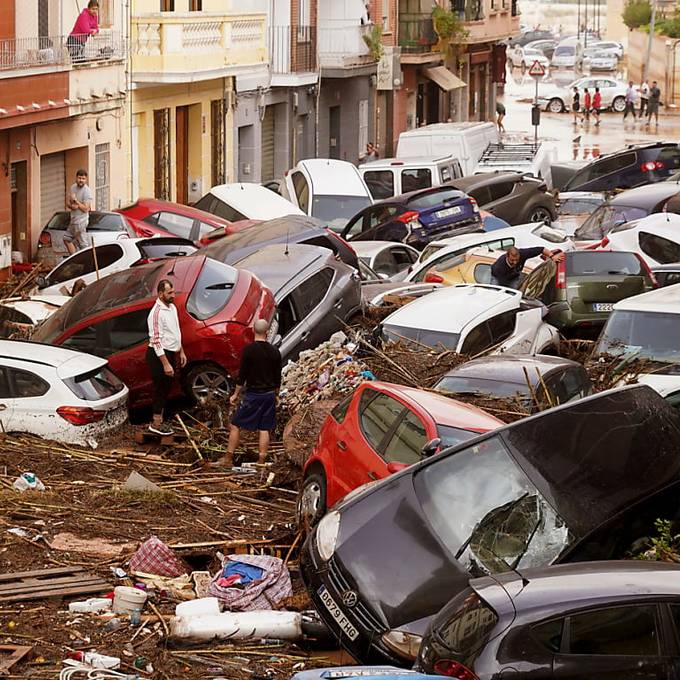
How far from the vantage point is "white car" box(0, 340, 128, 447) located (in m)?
15.2

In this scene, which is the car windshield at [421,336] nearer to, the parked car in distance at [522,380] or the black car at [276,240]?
the parked car in distance at [522,380]

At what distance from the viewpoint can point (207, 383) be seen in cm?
1706

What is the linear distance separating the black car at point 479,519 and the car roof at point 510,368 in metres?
3.12

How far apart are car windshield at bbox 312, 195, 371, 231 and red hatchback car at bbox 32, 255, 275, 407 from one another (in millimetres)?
13283

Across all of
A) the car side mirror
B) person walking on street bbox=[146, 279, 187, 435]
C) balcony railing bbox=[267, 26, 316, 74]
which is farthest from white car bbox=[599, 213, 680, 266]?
balcony railing bbox=[267, 26, 316, 74]

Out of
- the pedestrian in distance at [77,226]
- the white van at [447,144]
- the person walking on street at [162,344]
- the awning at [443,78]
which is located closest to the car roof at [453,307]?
the person walking on street at [162,344]

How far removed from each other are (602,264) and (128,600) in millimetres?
11409

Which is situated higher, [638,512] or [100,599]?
[638,512]

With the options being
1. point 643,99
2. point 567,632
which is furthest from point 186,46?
point 643,99

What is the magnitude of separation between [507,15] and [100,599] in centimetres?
5494

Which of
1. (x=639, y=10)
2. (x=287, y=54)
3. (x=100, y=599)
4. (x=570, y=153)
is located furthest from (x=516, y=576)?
(x=639, y=10)

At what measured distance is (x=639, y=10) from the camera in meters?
92.6

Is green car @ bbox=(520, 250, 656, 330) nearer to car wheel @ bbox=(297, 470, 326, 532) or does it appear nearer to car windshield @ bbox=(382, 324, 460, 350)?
car windshield @ bbox=(382, 324, 460, 350)

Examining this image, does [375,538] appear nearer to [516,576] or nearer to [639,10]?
[516,576]
